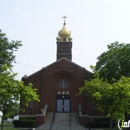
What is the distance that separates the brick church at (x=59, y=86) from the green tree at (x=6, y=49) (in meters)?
9.23

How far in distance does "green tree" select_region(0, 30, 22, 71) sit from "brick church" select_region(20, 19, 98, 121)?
30.3 feet

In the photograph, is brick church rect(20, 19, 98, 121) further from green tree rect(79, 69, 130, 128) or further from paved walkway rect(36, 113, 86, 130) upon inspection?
green tree rect(79, 69, 130, 128)

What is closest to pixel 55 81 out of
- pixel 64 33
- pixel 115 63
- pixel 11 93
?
pixel 115 63

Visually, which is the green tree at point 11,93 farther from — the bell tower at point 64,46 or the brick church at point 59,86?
the bell tower at point 64,46

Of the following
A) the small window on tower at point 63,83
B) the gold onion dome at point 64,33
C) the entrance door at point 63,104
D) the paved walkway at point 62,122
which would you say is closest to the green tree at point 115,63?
the paved walkway at point 62,122

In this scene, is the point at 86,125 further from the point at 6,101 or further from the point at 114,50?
the point at 6,101

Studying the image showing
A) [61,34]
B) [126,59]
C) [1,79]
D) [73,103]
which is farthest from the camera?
[61,34]

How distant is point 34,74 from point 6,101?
17.4 m

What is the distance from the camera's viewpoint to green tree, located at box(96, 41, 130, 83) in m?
30.8

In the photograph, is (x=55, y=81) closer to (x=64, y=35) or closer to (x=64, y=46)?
(x=64, y=46)

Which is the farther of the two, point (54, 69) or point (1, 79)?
point (54, 69)

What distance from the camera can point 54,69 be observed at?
128ft

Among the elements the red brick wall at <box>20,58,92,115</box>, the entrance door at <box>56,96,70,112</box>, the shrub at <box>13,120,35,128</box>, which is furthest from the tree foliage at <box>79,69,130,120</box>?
the entrance door at <box>56,96,70,112</box>

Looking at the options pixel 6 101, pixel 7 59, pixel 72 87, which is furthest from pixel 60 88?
pixel 6 101
